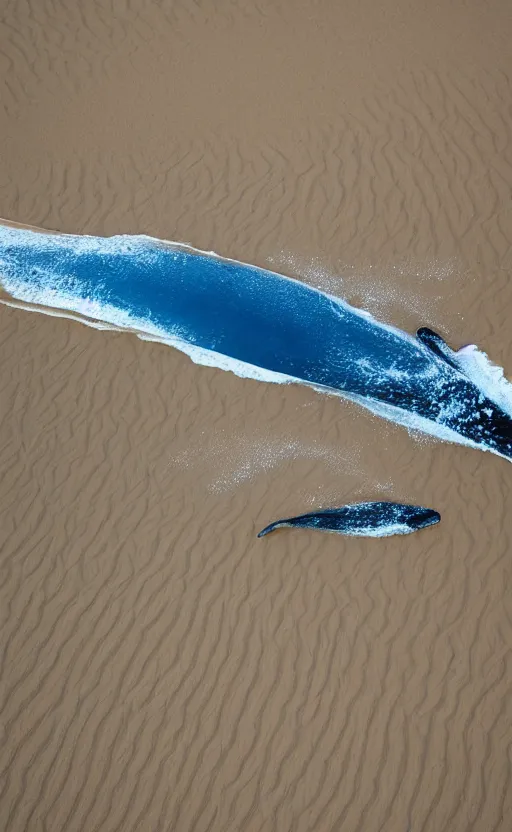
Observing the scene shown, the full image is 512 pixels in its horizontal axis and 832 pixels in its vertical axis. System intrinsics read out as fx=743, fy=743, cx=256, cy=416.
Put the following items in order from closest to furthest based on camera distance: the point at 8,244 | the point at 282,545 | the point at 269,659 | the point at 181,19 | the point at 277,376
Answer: the point at 269,659
the point at 282,545
the point at 277,376
the point at 8,244
the point at 181,19

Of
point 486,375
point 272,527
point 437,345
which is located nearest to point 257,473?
point 272,527

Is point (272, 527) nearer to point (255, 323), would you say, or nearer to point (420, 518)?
point (420, 518)

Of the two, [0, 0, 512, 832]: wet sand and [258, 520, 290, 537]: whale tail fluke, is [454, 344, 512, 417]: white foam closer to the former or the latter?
[0, 0, 512, 832]: wet sand

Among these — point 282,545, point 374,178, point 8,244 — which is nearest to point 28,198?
point 8,244

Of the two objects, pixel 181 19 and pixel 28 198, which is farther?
pixel 181 19

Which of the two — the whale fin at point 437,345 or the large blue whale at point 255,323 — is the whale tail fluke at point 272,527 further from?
the whale fin at point 437,345

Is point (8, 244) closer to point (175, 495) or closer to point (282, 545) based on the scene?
point (175, 495)

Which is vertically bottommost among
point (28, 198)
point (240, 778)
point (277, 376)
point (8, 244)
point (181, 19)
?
point (240, 778)

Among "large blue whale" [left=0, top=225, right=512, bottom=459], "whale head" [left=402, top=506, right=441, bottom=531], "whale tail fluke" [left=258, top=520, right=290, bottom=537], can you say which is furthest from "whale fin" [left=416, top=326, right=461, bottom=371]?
"whale tail fluke" [left=258, top=520, right=290, bottom=537]
